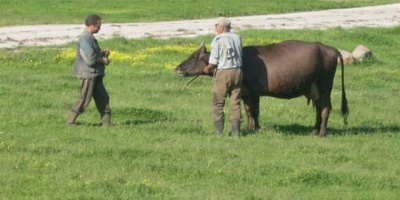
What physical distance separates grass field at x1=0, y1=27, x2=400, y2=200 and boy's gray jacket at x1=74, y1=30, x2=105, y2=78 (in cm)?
91

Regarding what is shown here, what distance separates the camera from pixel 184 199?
13.0 m

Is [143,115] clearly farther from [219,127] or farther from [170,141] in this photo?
[170,141]

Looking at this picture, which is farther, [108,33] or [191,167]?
[108,33]

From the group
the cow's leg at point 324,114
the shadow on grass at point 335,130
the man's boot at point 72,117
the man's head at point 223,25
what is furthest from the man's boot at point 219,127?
the man's boot at point 72,117

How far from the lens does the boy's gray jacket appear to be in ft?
57.9

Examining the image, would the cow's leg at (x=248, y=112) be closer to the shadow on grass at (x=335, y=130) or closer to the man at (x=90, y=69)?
the shadow on grass at (x=335, y=130)

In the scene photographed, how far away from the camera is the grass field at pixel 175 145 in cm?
1366

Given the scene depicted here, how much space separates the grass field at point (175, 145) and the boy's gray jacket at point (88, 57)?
2.99 feet

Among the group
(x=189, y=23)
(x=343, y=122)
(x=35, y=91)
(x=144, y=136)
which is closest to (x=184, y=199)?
(x=144, y=136)

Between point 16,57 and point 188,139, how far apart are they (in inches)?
431

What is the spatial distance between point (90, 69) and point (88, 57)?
9.4 inches

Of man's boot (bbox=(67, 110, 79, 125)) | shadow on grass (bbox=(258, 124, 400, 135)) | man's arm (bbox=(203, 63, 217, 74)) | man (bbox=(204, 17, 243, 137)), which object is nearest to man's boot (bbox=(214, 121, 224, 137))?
man (bbox=(204, 17, 243, 137))

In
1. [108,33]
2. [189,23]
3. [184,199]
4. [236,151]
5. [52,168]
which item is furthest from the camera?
[189,23]

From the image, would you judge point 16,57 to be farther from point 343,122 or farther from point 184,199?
point 184,199
